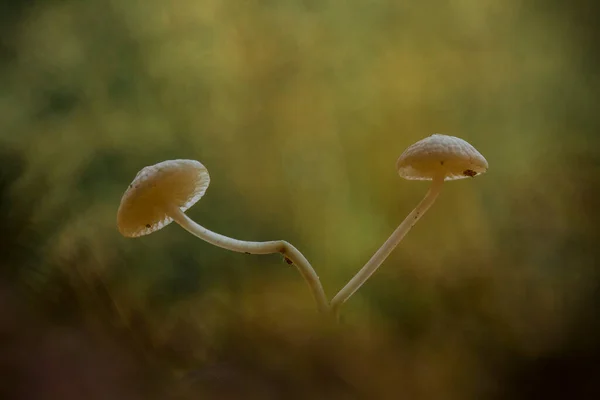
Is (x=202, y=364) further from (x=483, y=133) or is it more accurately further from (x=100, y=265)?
(x=483, y=133)

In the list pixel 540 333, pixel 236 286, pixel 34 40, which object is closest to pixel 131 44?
pixel 34 40

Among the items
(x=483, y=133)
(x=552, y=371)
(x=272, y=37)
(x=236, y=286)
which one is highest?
(x=272, y=37)

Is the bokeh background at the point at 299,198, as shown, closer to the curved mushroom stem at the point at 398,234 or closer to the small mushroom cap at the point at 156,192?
the curved mushroom stem at the point at 398,234

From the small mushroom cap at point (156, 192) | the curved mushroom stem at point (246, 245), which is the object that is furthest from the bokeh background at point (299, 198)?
the small mushroom cap at point (156, 192)

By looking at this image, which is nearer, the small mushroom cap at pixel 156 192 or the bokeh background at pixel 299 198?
the small mushroom cap at pixel 156 192

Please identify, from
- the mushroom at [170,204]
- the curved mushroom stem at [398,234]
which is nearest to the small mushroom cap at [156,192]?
the mushroom at [170,204]

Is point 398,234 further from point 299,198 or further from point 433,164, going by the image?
point 299,198

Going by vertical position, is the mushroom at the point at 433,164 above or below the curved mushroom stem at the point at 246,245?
above

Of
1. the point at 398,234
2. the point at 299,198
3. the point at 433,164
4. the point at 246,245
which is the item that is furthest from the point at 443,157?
the point at 299,198
